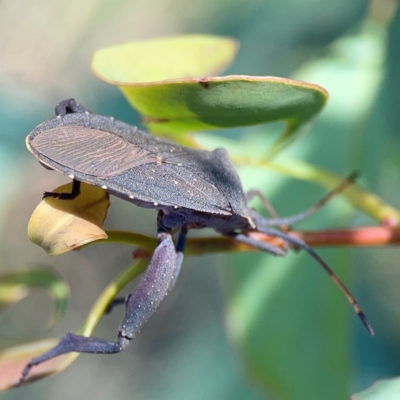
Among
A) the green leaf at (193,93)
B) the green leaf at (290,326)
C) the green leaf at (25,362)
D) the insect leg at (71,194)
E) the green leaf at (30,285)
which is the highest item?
the green leaf at (193,93)

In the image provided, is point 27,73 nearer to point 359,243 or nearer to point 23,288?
point 23,288

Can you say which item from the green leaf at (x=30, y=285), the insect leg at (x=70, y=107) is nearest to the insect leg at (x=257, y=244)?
the green leaf at (x=30, y=285)

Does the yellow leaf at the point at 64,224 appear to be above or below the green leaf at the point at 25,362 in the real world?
above

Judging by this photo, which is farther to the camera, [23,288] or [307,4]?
[307,4]

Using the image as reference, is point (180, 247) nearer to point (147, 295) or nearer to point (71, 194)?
point (147, 295)

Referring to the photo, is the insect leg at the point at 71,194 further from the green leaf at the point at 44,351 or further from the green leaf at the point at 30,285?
the green leaf at the point at 30,285

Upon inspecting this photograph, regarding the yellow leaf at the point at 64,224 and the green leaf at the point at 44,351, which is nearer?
the yellow leaf at the point at 64,224

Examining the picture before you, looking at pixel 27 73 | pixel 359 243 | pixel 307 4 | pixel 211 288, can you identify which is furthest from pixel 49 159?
pixel 27 73
